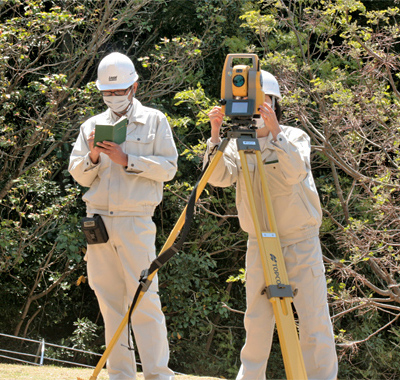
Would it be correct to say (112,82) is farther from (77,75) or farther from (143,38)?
(143,38)

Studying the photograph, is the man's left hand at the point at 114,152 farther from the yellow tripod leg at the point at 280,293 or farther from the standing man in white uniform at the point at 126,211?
the yellow tripod leg at the point at 280,293

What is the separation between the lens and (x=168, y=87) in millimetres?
9227

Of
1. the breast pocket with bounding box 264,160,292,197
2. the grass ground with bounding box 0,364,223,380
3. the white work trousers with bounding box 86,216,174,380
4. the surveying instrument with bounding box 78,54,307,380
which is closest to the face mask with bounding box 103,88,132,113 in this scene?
the white work trousers with bounding box 86,216,174,380

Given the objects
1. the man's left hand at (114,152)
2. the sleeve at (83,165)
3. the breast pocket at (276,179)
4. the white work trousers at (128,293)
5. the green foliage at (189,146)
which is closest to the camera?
the breast pocket at (276,179)

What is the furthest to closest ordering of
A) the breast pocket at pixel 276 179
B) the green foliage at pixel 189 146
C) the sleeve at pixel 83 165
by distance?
the green foliage at pixel 189 146 → the sleeve at pixel 83 165 → the breast pocket at pixel 276 179

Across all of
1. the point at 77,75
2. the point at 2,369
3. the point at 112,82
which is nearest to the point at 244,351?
the point at 112,82

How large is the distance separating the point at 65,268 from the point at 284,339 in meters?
6.22

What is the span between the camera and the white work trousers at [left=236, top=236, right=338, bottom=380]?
3.37 meters

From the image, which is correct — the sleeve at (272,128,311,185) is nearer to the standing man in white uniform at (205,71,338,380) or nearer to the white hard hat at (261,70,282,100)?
the standing man in white uniform at (205,71,338,380)

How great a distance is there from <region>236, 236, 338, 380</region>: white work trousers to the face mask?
1201 mm

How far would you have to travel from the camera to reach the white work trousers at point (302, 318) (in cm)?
337

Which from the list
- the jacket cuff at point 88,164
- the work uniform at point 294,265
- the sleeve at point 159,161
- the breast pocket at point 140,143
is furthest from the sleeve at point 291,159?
the jacket cuff at point 88,164

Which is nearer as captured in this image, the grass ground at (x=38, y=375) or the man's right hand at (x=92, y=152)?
the man's right hand at (x=92, y=152)

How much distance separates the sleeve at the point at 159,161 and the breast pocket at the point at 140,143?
4 cm
